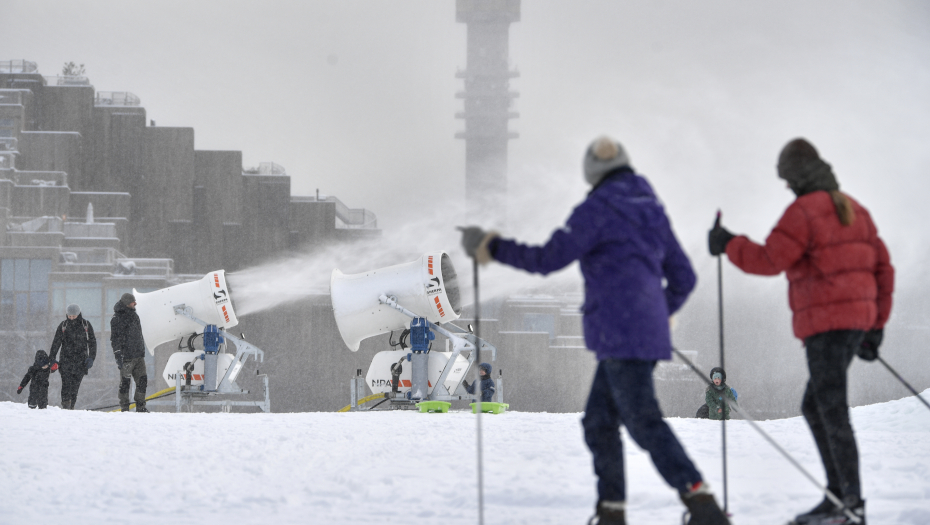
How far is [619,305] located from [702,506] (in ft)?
2.42

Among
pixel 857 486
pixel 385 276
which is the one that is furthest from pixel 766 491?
pixel 385 276

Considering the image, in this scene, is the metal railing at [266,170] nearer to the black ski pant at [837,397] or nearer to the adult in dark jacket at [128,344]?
the adult in dark jacket at [128,344]

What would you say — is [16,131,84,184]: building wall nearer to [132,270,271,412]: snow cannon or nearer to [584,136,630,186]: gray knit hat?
[132,270,271,412]: snow cannon

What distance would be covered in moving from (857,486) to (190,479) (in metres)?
3.53

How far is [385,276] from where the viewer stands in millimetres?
12617

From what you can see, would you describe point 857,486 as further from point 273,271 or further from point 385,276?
point 273,271

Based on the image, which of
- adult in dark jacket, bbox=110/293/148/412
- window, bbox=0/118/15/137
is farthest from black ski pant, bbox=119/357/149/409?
window, bbox=0/118/15/137

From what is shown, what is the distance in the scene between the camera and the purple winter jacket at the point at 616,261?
2994 mm

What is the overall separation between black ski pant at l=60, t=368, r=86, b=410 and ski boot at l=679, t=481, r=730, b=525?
10.6 metres

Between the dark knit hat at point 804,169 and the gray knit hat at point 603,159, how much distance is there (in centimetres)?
83

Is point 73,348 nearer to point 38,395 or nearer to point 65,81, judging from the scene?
point 38,395

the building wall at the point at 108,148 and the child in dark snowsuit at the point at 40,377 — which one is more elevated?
the building wall at the point at 108,148

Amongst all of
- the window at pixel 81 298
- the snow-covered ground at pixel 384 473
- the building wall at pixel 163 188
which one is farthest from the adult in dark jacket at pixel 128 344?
the building wall at pixel 163 188

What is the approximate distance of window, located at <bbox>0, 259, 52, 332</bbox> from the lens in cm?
3042
